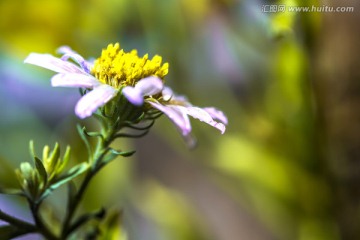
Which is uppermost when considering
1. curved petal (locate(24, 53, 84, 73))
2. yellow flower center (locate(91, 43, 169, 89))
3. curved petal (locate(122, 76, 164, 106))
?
yellow flower center (locate(91, 43, 169, 89))

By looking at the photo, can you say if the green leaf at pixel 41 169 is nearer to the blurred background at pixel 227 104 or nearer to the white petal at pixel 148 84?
the white petal at pixel 148 84

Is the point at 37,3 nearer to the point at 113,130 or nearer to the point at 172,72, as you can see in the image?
the point at 172,72

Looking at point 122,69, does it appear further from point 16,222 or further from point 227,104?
point 227,104

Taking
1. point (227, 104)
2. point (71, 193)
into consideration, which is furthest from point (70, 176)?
point (227, 104)

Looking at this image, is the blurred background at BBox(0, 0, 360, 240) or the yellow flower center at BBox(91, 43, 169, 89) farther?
the blurred background at BBox(0, 0, 360, 240)

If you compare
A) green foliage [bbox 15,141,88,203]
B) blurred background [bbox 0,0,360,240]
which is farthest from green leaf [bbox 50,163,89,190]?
blurred background [bbox 0,0,360,240]

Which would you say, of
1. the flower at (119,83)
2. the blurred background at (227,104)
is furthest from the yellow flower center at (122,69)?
the blurred background at (227,104)

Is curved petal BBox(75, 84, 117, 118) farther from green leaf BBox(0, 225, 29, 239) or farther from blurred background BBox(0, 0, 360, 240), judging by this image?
blurred background BBox(0, 0, 360, 240)

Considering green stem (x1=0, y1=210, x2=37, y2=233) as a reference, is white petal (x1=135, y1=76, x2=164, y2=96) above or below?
above
